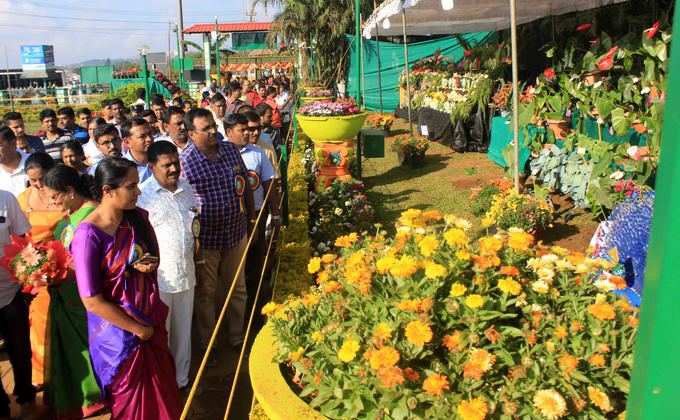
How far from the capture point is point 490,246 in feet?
6.40

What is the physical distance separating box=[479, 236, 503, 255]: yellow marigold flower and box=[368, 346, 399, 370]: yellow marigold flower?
1.73 ft

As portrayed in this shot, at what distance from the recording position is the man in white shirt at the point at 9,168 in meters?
4.61

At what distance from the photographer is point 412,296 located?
1.85 m

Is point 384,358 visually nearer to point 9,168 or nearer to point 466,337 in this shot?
point 466,337

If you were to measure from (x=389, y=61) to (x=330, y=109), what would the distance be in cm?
1343

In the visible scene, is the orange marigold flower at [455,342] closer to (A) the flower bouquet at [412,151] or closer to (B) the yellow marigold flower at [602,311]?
(B) the yellow marigold flower at [602,311]

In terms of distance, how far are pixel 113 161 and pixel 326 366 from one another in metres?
1.67

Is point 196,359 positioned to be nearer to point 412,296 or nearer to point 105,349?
point 105,349

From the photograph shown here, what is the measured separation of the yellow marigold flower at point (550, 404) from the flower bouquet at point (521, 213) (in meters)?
4.88

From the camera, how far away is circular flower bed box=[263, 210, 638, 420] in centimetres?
166

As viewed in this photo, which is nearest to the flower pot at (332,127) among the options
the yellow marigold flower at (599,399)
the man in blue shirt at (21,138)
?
the man in blue shirt at (21,138)

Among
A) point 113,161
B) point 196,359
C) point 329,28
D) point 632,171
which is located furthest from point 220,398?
point 329,28

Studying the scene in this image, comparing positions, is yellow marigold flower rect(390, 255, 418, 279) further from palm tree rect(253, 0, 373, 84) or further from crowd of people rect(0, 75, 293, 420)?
palm tree rect(253, 0, 373, 84)

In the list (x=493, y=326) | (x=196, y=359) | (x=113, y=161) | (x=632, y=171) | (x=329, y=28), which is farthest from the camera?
(x=329, y=28)
